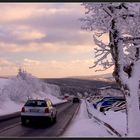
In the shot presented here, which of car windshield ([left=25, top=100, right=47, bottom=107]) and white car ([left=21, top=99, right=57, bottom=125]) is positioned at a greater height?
car windshield ([left=25, top=100, right=47, bottom=107])

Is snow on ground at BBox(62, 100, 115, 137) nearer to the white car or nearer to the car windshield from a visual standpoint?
the white car

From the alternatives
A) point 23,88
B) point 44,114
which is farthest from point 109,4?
point 23,88

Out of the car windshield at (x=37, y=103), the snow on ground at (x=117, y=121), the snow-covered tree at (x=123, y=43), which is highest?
the snow-covered tree at (x=123, y=43)

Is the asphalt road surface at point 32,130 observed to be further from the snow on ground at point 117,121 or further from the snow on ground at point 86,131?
the snow on ground at point 117,121

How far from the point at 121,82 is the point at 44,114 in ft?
34.8

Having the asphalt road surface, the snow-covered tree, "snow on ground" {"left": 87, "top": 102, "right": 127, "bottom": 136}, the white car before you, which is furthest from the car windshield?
the snow-covered tree

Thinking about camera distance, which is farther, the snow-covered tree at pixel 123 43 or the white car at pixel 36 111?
the white car at pixel 36 111

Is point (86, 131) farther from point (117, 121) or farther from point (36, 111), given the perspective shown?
point (36, 111)

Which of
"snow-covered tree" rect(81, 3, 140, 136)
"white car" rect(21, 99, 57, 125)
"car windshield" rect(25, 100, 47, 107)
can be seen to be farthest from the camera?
"car windshield" rect(25, 100, 47, 107)

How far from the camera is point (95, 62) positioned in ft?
59.9

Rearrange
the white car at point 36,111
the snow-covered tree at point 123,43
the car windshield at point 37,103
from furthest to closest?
1. the car windshield at point 37,103
2. the white car at point 36,111
3. the snow-covered tree at point 123,43

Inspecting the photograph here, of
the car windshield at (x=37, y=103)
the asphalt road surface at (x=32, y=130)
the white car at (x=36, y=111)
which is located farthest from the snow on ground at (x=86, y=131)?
the car windshield at (x=37, y=103)

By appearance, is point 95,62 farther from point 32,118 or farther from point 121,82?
point 32,118

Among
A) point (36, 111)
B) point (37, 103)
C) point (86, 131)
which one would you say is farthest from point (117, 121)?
point (37, 103)
